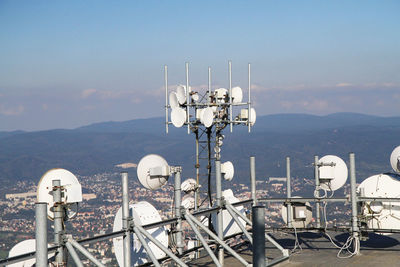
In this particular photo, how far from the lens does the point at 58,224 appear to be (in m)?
12.0

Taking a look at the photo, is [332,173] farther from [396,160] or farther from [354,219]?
[396,160]

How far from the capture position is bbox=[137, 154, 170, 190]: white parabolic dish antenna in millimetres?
17016

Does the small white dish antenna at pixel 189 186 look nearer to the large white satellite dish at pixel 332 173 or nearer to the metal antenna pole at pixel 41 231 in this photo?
the large white satellite dish at pixel 332 173

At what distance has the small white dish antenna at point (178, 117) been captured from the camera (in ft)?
65.1

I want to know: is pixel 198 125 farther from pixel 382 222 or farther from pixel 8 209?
pixel 8 209

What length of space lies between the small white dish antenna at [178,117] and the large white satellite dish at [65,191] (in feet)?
23.6

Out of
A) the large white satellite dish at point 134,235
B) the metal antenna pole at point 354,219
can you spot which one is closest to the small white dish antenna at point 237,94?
the metal antenna pole at point 354,219

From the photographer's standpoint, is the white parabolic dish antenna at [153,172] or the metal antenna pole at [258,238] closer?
the metal antenna pole at [258,238]

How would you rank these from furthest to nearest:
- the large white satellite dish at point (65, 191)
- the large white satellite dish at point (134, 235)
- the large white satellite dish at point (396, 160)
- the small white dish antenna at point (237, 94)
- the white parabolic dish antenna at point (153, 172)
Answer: the small white dish antenna at point (237, 94), the large white satellite dish at point (396, 160), the white parabolic dish antenna at point (153, 172), the large white satellite dish at point (134, 235), the large white satellite dish at point (65, 191)

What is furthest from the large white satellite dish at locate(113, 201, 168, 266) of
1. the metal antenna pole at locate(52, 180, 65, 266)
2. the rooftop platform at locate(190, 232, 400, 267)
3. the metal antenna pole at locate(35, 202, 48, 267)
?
the metal antenna pole at locate(35, 202, 48, 267)

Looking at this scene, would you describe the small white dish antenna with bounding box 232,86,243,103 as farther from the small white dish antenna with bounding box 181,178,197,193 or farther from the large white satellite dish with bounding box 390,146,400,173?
the large white satellite dish with bounding box 390,146,400,173

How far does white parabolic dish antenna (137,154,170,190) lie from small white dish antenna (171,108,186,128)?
2588mm

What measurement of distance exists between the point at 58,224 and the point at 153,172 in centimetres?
530

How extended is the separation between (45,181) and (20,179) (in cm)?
14357
